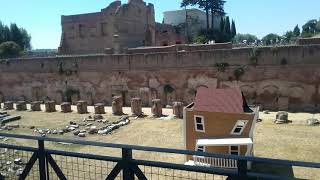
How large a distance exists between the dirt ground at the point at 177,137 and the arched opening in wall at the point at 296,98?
1.25m

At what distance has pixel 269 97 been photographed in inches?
861

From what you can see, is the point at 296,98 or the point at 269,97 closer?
the point at 296,98

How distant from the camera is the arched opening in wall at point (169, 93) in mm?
24547

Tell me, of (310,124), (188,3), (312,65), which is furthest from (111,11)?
(310,124)

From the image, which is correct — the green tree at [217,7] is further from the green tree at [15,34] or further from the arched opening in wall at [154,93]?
the green tree at [15,34]

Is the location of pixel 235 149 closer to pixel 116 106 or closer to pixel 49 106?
pixel 116 106

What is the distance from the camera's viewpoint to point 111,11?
110 ft

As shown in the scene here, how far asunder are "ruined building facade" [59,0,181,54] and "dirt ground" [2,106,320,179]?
1266cm

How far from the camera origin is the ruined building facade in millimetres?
33000

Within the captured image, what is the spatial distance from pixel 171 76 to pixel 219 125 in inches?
510

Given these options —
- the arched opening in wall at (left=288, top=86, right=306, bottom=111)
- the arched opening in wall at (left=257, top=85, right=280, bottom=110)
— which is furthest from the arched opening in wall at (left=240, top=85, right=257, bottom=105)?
the arched opening in wall at (left=288, top=86, right=306, bottom=111)

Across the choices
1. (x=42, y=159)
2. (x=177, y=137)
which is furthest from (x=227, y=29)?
(x=42, y=159)

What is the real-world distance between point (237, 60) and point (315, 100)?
4.96 m

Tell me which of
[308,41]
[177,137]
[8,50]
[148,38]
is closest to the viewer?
[177,137]
